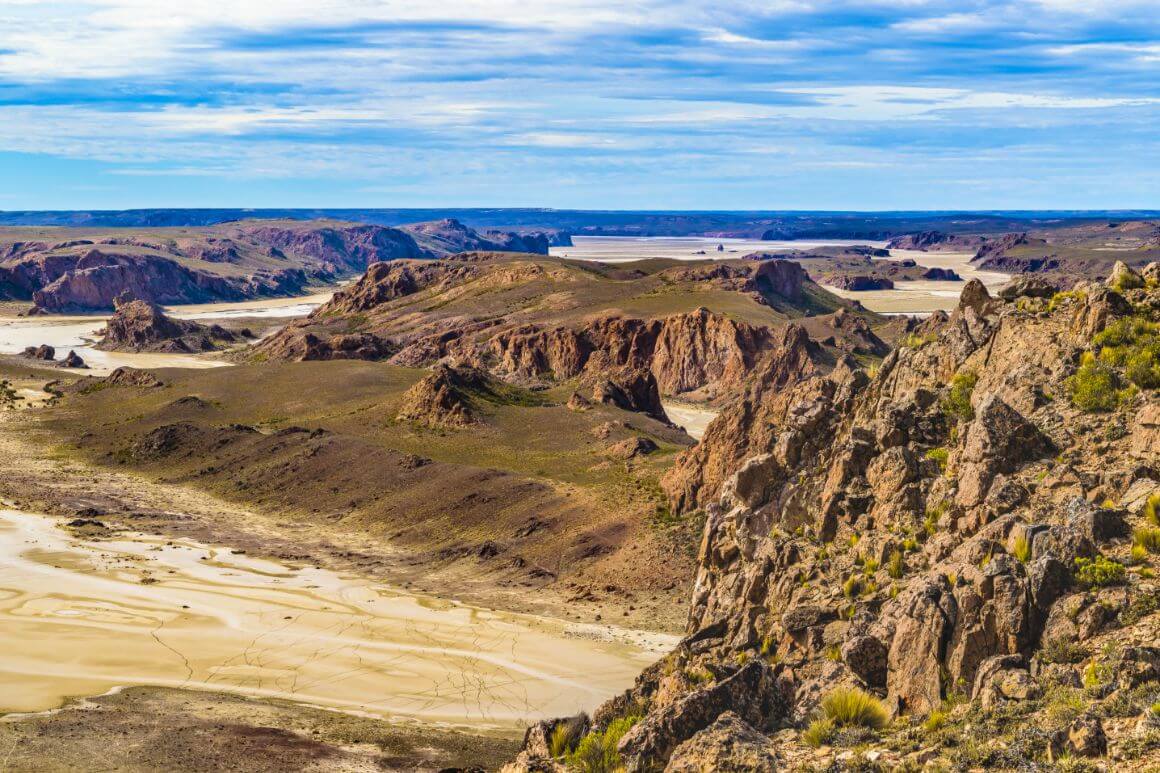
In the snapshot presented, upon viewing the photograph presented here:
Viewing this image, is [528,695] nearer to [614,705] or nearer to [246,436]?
[614,705]

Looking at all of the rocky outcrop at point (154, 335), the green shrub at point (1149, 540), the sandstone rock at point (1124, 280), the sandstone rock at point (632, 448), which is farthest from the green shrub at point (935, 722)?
the rocky outcrop at point (154, 335)

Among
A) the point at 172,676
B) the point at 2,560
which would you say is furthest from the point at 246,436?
the point at 172,676

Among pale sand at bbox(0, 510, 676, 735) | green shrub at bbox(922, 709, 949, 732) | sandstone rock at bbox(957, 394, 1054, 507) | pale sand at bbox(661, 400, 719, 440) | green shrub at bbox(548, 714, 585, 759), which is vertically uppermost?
sandstone rock at bbox(957, 394, 1054, 507)

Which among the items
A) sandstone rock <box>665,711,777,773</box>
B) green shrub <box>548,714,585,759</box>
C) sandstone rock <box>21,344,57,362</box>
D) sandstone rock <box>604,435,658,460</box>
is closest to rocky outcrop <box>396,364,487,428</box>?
sandstone rock <box>604,435,658,460</box>

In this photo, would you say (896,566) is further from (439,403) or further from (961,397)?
(439,403)

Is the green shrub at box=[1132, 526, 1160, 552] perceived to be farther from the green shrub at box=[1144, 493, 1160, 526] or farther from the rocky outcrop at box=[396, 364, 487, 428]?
the rocky outcrop at box=[396, 364, 487, 428]

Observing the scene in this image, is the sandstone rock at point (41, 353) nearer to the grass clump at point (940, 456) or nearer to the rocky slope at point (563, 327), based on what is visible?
Answer: the rocky slope at point (563, 327)
